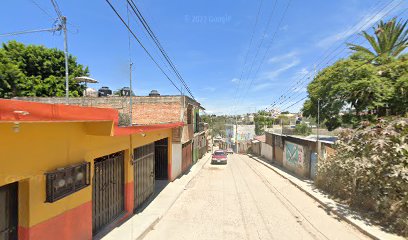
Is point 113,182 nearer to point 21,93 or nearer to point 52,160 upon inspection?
point 52,160

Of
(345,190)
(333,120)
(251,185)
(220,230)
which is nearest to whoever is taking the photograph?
(220,230)

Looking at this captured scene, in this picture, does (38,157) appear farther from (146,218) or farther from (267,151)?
(267,151)

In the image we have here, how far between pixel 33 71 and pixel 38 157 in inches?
986

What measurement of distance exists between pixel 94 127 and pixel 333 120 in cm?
2139

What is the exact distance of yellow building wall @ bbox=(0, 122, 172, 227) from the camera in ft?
12.2

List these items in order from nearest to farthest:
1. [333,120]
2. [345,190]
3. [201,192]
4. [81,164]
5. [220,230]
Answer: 1. [81,164]
2. [220,230]
3. [345,190]
4. [201,192]
5. [333,120]

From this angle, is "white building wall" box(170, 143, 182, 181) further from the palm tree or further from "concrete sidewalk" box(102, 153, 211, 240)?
the palm tree

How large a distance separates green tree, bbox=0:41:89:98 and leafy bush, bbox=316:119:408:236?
24.4m

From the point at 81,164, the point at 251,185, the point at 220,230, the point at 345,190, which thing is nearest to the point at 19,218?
the point at 81,164

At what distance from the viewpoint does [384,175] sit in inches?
316

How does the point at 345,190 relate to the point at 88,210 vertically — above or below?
below

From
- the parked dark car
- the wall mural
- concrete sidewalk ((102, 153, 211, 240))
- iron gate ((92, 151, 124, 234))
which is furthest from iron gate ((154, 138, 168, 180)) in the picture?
the wall mural

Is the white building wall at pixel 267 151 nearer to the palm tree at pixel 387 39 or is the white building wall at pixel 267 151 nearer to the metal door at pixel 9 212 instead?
the palm tree at pixel 387 39

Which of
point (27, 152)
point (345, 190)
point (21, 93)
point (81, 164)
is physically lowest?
point (345, 190)
